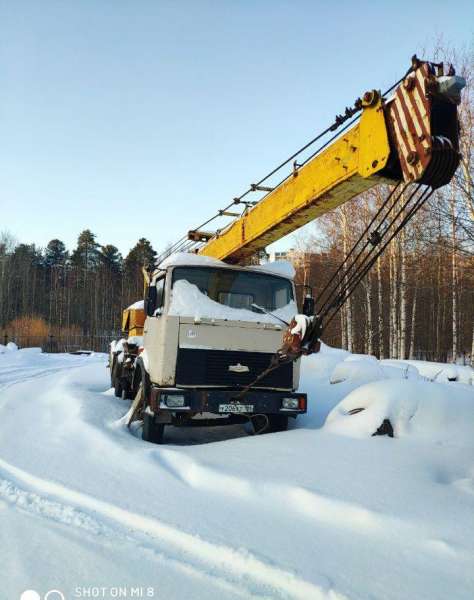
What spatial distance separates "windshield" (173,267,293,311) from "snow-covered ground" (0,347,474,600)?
70.0 inches

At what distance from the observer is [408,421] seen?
4.71 meters

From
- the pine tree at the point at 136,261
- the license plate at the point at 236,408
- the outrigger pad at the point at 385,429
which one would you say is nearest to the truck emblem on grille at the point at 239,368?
the license plate at the point at 236,408

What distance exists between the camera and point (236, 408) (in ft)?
17.8

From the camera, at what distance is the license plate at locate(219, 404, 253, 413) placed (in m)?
A: 5.37

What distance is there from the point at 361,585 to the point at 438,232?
14459 mm

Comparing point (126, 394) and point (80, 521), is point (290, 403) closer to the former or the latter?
point (80, 521)

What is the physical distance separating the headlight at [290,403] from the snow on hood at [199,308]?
3.37ft

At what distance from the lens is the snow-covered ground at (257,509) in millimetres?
2340

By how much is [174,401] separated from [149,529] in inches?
94.3

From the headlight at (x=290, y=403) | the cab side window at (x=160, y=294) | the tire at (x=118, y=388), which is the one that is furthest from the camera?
the tire at (x=118, y=388)

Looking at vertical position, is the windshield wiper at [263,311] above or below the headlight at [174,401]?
above

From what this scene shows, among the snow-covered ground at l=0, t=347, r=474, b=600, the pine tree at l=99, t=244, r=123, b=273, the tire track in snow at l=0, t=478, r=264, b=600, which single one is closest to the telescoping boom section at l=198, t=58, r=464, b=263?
the snow-covered ground at l=0, t=347, r=474, b=600

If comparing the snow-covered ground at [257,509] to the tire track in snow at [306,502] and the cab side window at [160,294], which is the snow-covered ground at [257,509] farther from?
the cab side window at [160,294]

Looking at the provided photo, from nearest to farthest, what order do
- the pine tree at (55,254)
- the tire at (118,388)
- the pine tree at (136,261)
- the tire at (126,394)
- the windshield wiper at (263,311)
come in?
the windshield wiper at (263,311) < the tire at (126,394) < the tire at (118,388) < the pine tree at (136,261) < the pine tree at (55,254)
